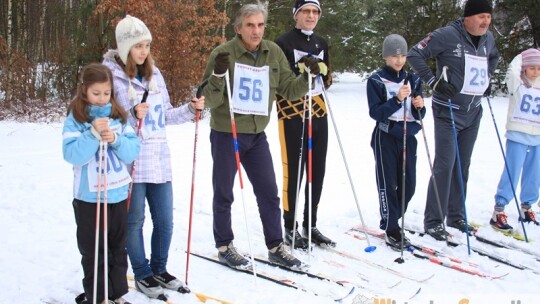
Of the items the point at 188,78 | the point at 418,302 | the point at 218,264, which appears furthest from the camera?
the point at 188,78

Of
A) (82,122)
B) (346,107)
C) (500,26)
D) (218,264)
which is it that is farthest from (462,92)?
(500,26)

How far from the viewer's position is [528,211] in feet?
16.8

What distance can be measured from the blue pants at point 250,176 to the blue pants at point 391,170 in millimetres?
1088

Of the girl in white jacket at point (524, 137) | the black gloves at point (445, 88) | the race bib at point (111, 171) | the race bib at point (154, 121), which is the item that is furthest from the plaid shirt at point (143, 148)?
the girl in white jacket at point (524, 137)

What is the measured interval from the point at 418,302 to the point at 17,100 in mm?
11393

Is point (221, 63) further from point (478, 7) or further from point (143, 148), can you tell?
point (478, 7)

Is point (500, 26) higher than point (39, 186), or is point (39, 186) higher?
point (500, 26)

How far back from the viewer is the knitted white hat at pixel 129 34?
290 centimetres

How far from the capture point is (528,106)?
196 inches

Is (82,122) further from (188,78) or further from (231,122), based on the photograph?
(188,78)

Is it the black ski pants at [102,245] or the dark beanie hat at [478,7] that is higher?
the dark beanie hat at [478,7]

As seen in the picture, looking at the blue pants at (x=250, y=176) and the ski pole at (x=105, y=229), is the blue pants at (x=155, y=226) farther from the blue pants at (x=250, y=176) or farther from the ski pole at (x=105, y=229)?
the blue pants at (x=250, y=176)

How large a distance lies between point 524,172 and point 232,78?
343 cm

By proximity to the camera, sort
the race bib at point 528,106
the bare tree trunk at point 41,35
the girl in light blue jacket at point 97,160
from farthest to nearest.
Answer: the bare tree trunk at point 41,35 < the race bib at point 528,106 < the girl in light blue jacket at point 97,160
